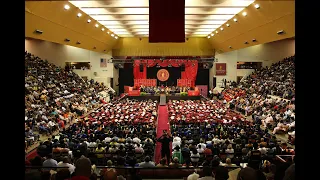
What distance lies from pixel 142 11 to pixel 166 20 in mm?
11609

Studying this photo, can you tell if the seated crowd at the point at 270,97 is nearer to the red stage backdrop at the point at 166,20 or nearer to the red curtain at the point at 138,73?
the red stage backdrop at the point at 166,20

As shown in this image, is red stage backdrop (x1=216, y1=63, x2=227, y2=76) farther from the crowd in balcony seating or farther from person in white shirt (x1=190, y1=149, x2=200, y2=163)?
person in white shirt (x1=190, y1=149, x2=200, y2=163)

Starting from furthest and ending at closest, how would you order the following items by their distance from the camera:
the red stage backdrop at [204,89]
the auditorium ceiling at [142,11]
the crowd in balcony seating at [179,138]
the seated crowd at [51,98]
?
the red stage backdrop at [204,89]
the auditorium ceiling at [142,11]
the seated crowd at [51,98]
the crowd in balcony seating at [179,138]

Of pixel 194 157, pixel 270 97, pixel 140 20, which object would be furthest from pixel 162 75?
pixel 194 157

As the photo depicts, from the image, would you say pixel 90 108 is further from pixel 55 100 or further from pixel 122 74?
pixel 122 74

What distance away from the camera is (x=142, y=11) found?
803 inches

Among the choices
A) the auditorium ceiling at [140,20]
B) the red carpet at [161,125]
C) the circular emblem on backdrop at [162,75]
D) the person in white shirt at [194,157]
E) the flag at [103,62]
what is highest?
the auditorium ceiling at [140,20]

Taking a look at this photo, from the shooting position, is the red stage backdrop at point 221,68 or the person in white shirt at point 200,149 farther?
the red stage backdrop at point 221,68

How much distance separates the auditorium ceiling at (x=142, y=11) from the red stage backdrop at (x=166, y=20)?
8689 mm

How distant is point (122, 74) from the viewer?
41.4 meters

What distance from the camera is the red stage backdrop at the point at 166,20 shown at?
29.1 ft

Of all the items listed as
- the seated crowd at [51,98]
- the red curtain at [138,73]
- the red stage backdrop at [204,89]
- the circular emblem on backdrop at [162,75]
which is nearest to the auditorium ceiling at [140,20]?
the seated crowd at [51,98]

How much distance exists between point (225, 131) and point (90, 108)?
14522 millimetres

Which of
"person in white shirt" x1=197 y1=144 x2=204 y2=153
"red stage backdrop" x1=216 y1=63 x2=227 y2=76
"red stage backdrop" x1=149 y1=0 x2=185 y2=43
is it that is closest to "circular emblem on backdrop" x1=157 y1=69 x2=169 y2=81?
"red stage backdrop" x1=216 y1=63 x2=227 y2=76
